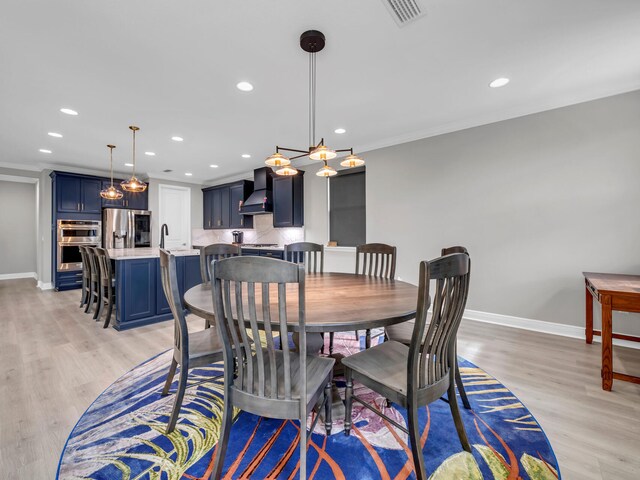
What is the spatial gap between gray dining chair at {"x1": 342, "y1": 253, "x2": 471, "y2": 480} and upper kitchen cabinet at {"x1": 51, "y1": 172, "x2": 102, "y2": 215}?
706 cm

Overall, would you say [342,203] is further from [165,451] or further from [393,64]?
[165,451]

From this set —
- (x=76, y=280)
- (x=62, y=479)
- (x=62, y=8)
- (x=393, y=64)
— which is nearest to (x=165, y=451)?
(x=62, y=479)

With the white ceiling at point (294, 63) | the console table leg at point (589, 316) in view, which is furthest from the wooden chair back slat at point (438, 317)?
the console table leg at point (589, 316)

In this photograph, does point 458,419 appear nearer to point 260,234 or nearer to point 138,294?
point 138,294

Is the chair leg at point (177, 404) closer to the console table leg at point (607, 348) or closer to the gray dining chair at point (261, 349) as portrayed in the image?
the gray dining chair at point (261, 349)

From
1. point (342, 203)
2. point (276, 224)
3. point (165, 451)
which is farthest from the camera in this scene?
point (276, 224)

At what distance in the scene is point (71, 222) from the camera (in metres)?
5.87

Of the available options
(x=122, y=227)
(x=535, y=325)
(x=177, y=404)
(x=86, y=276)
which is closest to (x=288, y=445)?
(x=177, y=404)

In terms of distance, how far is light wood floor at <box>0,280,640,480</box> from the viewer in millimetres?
1461

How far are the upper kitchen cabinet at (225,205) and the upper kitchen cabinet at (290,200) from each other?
1168 mm

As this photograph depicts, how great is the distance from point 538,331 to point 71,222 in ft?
27.3

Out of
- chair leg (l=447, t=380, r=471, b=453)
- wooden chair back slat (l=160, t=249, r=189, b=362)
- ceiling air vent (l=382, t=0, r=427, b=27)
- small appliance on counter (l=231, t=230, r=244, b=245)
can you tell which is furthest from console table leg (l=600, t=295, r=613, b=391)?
small appliance on counter (l=231, t=230, r=244, b=245)

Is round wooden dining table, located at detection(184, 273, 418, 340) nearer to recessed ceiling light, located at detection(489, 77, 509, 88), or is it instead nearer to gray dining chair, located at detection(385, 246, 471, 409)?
gray dining chair, located at detection(385, 246, 471, 409)

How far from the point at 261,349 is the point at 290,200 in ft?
14.5
